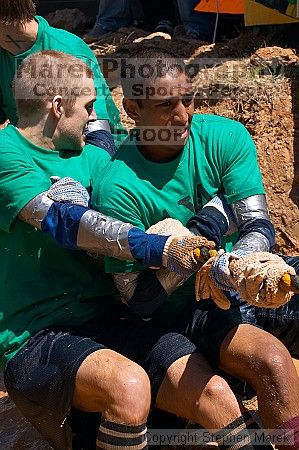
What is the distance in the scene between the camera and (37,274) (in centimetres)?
362

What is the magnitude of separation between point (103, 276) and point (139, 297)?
33cm

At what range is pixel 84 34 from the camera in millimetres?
9531

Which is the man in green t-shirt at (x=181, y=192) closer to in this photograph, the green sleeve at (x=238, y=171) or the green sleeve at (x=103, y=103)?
the green sleeve at (x=238, y=171)

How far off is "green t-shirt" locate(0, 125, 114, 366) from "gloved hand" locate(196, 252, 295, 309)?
0.61m

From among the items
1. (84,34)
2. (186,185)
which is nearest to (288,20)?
(84,34)

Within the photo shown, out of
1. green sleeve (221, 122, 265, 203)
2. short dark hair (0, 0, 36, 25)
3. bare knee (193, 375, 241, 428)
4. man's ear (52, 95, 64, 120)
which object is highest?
short dark hair (0, 0, 36, 25)

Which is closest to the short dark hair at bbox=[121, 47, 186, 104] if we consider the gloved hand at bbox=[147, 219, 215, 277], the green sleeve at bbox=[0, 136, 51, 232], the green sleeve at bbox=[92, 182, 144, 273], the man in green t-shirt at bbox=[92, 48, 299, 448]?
the man in green t-shirt at bbox=[92, 48, 299, 448]

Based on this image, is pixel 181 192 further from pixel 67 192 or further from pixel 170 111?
pixel 67 192

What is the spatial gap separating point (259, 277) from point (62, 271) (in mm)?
906

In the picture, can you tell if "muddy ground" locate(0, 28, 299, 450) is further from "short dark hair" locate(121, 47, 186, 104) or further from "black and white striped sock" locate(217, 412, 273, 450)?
"black and white striped sock" locate(217, 412, 273, 450)

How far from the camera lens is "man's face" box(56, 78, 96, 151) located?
3676 mm

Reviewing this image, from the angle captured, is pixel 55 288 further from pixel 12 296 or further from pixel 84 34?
pixel 84 34

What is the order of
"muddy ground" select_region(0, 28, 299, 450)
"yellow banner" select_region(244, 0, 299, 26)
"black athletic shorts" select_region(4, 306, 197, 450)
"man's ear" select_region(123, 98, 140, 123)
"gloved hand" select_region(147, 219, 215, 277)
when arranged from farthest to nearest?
"yellow banner" select_region(244, 0, 299, 26)
"muddy ground" select_region(0, 28, 299, 450)
"man's ear" select_region(123, 98, 140, 123)
"black athletic shorts" select_region(4, 306, 197, 450)
"gloved hand" select_region(147, 219, 215, 277)

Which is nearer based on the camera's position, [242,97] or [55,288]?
[55,288]
